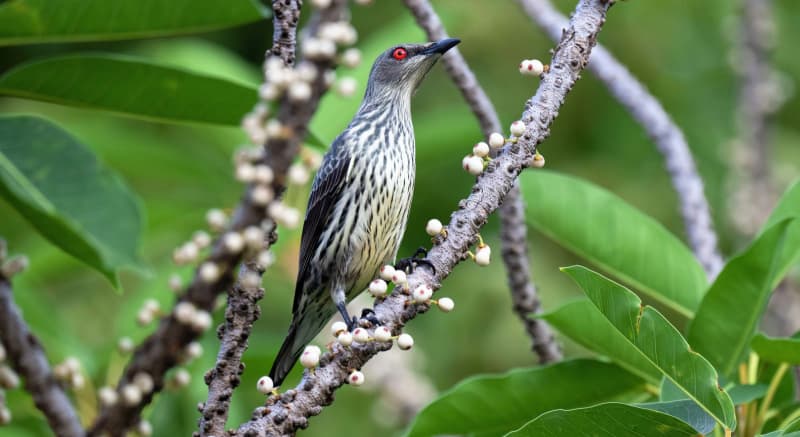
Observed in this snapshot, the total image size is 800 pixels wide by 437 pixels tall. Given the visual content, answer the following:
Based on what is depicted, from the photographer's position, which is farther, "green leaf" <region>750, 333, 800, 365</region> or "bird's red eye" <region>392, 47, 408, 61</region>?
"bird's red eye" <region>392, 47, 408, 61</region>

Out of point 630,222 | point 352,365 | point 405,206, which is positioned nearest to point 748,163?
point 630,222

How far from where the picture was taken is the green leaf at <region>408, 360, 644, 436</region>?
3.15 meters

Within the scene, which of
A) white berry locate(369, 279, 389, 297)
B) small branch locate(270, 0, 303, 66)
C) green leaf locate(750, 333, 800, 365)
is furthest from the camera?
green leaf locate(750, 333, 800, 365)

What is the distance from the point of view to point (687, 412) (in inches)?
99.4

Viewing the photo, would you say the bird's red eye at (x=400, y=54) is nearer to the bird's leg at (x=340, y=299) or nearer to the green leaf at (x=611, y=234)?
the green leaf at (x=611, y=234)

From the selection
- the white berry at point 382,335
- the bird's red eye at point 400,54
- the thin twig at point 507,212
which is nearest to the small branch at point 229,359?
the white berry at point 382,335

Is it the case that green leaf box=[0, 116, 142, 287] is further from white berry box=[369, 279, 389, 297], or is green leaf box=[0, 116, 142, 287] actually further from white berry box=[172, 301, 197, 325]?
white berry box=[172, 301, 197, 325]

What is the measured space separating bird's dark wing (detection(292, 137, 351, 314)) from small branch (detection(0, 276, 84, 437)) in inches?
75.3

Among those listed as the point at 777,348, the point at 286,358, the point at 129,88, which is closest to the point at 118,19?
the point at 129,88

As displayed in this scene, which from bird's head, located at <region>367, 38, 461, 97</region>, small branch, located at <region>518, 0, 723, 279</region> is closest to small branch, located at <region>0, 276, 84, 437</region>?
bird's head, located at <region>367, 38, 461, 97</region>

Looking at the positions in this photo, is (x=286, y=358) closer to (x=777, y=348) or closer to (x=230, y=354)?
(x=230, y=354)

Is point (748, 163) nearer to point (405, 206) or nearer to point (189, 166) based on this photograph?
point (405, 206)

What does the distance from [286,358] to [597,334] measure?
1306 millimetres

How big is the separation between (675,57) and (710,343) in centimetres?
685
